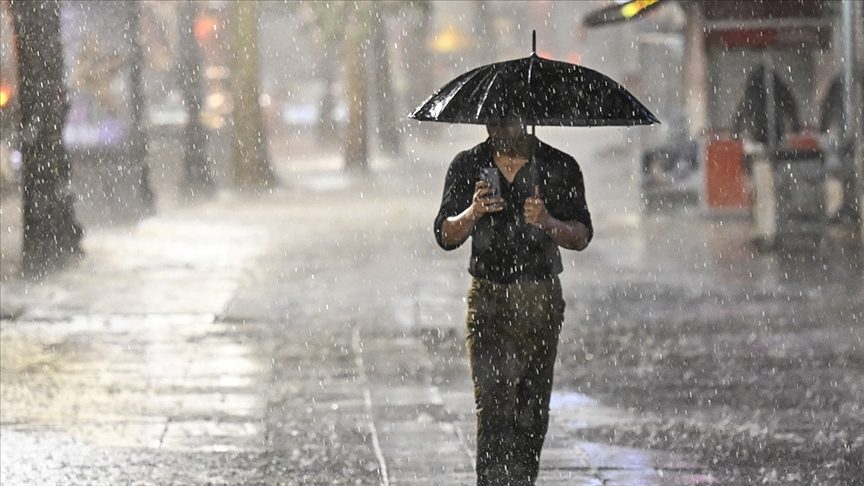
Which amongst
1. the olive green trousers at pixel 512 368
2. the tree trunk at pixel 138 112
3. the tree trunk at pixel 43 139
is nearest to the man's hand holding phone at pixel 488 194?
the olive green trousers at pixel 512 368

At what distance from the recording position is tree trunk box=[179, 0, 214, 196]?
3048 centimetres

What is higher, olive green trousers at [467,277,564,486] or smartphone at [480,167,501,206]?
smartphone at [480,167,501,206]

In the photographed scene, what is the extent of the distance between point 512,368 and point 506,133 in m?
0.97

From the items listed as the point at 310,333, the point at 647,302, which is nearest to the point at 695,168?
the point at 647,302

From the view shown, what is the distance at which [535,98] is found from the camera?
20.2 ft

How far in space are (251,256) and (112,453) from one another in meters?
10.4

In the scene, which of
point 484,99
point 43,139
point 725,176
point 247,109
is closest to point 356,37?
point 247,109

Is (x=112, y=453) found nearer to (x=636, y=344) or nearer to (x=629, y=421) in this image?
(x=629, y=421)

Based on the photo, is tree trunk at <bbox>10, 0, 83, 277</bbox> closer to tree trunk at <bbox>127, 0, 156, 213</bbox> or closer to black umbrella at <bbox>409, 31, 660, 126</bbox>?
tree trunk at <bbox>127, 0, 156, 213</bbox>

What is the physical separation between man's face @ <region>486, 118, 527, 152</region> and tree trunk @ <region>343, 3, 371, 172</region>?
31.7 m

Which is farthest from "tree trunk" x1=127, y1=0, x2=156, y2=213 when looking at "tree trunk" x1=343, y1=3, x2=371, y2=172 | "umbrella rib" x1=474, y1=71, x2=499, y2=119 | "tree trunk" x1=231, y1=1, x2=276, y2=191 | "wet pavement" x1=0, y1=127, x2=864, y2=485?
"umbrella rib" x1=474, y1=71, x2=499, y2=119

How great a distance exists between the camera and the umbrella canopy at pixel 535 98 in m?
6.09

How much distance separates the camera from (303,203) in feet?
93.1

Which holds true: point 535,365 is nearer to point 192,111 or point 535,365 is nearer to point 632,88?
point 192,111
